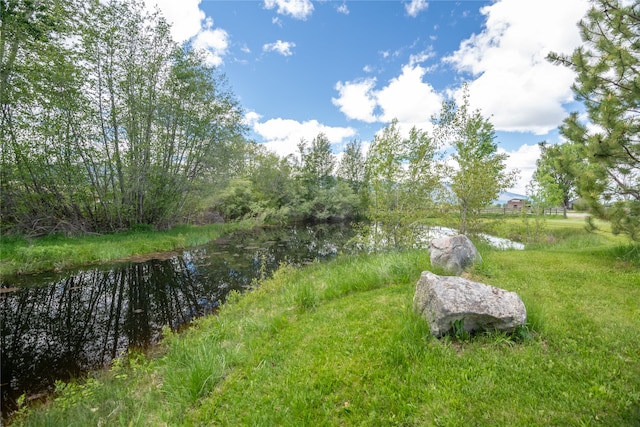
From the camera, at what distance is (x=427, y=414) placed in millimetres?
2463

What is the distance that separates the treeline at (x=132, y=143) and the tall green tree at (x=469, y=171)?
0.15 feet

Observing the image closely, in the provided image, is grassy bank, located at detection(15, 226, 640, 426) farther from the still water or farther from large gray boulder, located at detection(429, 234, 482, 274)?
large gray boulder, located at detection(429, 234, 482, 274)

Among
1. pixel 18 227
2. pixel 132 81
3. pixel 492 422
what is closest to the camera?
pixel 492 422

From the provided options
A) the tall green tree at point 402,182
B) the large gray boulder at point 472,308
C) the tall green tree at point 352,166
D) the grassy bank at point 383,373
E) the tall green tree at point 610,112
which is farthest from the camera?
the tall green tree at point 352,166

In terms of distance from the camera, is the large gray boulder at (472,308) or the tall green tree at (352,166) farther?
the tall green tree at (352,166)

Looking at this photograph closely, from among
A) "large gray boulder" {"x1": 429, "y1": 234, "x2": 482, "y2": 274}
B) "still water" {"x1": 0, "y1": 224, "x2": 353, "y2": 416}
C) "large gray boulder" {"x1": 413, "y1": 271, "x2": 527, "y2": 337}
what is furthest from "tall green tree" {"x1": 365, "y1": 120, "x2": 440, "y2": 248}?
"large gray boulder" {"x1": 413, "y1": 271, "x2": 527, "y2": 337}

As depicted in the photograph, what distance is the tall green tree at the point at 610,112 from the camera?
232 inches

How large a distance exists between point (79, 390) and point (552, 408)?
625cm

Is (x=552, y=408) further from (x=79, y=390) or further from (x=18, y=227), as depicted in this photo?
(x=18, y=227)

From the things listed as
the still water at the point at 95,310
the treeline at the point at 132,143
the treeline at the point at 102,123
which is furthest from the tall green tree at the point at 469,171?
the treeline at the point at 102,123

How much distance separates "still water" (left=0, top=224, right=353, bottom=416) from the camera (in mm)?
4883

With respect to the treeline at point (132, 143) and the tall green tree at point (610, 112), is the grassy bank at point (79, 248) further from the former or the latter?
the tall green tree at point (610, 112)

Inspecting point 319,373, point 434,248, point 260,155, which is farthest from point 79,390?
point 260,155

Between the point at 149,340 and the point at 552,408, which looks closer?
the point at 552,408
